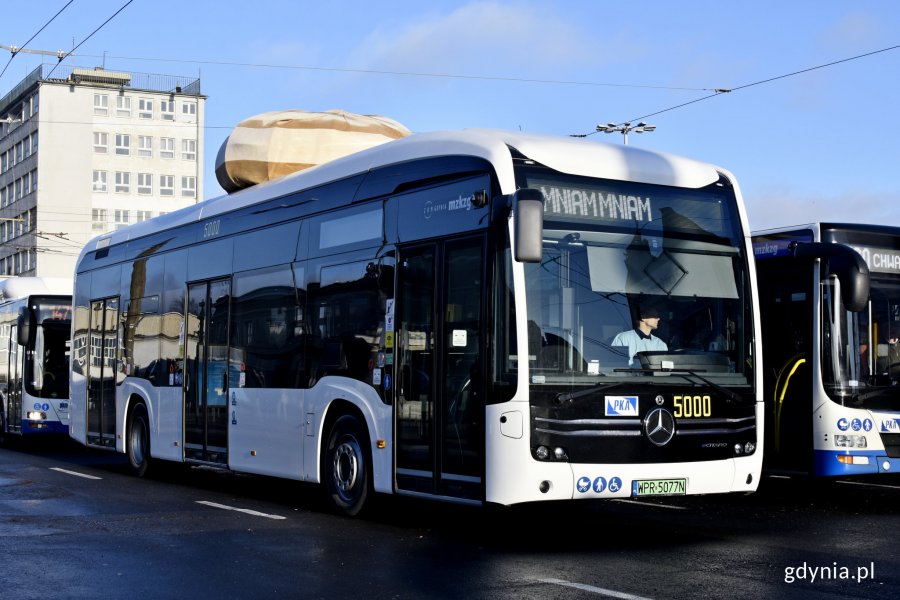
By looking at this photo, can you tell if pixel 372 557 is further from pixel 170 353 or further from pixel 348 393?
pixel 170 353

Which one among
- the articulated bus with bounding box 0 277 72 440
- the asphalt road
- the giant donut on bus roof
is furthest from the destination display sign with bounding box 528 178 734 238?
the articulated bus with bounding box 0 277 72 440

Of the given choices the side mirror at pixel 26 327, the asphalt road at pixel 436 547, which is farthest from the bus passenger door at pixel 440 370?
the side mirror at pixel 26 327

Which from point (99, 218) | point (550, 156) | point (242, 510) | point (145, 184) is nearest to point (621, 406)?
point (550, 156)

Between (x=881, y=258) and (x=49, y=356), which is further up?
(x=881, y=258)

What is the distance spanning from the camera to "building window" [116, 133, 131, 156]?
93.1 metres

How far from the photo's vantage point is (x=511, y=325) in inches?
381

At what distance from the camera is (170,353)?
53.5 ft

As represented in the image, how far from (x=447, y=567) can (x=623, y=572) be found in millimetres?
1229

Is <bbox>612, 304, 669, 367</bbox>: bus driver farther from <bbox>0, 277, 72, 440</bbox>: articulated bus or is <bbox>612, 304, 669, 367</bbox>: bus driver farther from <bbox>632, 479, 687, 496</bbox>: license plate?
<bbox>0, 277, 72, 440</bbox>: articulated bus

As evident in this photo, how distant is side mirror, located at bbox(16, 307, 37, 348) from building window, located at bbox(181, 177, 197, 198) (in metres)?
71.6

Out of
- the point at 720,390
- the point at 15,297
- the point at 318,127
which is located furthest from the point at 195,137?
the point at 720,390

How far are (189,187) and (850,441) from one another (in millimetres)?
85902

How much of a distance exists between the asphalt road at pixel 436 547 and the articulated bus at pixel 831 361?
623mm

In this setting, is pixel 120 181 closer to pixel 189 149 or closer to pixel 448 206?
pixel 189 149
